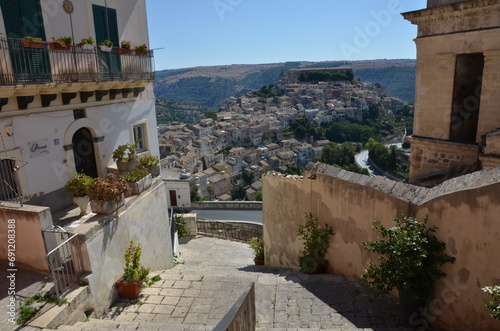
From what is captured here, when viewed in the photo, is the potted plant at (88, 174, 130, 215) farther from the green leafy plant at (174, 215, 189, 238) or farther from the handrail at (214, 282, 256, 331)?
the green leafy plant at (174, 215, 189, 238)

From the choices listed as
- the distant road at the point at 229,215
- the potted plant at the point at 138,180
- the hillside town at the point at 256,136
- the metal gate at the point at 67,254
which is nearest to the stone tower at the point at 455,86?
the potted plant at the point at 138,180

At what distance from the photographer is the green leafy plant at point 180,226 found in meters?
19.0

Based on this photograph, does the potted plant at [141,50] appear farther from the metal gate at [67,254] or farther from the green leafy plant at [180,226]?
the green leafy plant at [180,226]

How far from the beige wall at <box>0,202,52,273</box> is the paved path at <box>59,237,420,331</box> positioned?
172 centimetres

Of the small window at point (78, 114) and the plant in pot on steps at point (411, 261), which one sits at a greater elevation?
the small window at point (78, 114)

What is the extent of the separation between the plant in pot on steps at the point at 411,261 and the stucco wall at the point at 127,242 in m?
4.82

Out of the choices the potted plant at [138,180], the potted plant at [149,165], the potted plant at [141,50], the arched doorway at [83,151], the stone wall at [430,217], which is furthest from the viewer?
the potted plant at [141,50]

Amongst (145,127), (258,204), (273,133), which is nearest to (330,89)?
(273,133)

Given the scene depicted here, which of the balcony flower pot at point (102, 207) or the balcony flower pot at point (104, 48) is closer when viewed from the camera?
the balcony flower pot at point (102, 207)

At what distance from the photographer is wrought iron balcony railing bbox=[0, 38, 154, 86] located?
307 inches

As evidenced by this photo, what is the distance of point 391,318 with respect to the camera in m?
→ 6.01

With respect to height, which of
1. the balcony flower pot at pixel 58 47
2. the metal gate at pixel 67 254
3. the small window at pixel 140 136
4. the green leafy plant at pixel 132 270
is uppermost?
the balcony flower pot at pixel 58 47

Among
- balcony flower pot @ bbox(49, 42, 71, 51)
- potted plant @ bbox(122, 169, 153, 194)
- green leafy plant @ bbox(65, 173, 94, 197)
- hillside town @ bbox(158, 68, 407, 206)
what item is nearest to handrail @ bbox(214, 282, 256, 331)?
green leafy plant @ bbox(65, 173, 94, 197)

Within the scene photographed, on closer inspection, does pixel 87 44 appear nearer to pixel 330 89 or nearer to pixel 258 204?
pixel 258 204
